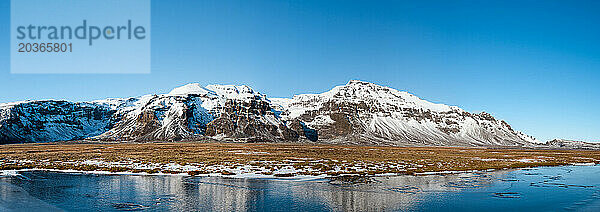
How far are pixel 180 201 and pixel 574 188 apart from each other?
31.2 meters

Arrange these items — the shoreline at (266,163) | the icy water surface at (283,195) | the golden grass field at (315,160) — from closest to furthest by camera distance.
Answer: the icy water surface at (283,195) → the shoreline at (266,163) → the golden grass field at (315,160)

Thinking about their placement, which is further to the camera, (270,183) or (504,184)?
(504,184)

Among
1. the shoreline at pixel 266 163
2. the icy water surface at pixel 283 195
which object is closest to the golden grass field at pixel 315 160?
the shoreline at pixel 266 163

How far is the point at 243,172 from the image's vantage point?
123ft

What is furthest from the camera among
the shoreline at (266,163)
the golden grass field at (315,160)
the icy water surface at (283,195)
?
the golden grass field at (315,160)

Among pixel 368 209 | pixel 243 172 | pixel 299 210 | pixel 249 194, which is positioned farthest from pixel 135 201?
pixel 243 172

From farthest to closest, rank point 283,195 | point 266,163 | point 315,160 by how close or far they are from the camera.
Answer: point 315,160 < point 266,163 < point 283,195

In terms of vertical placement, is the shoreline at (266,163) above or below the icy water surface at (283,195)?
below

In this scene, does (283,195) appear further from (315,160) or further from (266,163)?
(315,160)

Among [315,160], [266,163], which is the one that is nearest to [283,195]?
[266,163]

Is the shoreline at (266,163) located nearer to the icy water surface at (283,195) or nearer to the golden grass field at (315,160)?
the golden grass field at (315,160)

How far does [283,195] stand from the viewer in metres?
23.5

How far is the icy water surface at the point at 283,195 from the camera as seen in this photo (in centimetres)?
2000

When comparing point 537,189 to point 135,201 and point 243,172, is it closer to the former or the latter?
point 243,172
